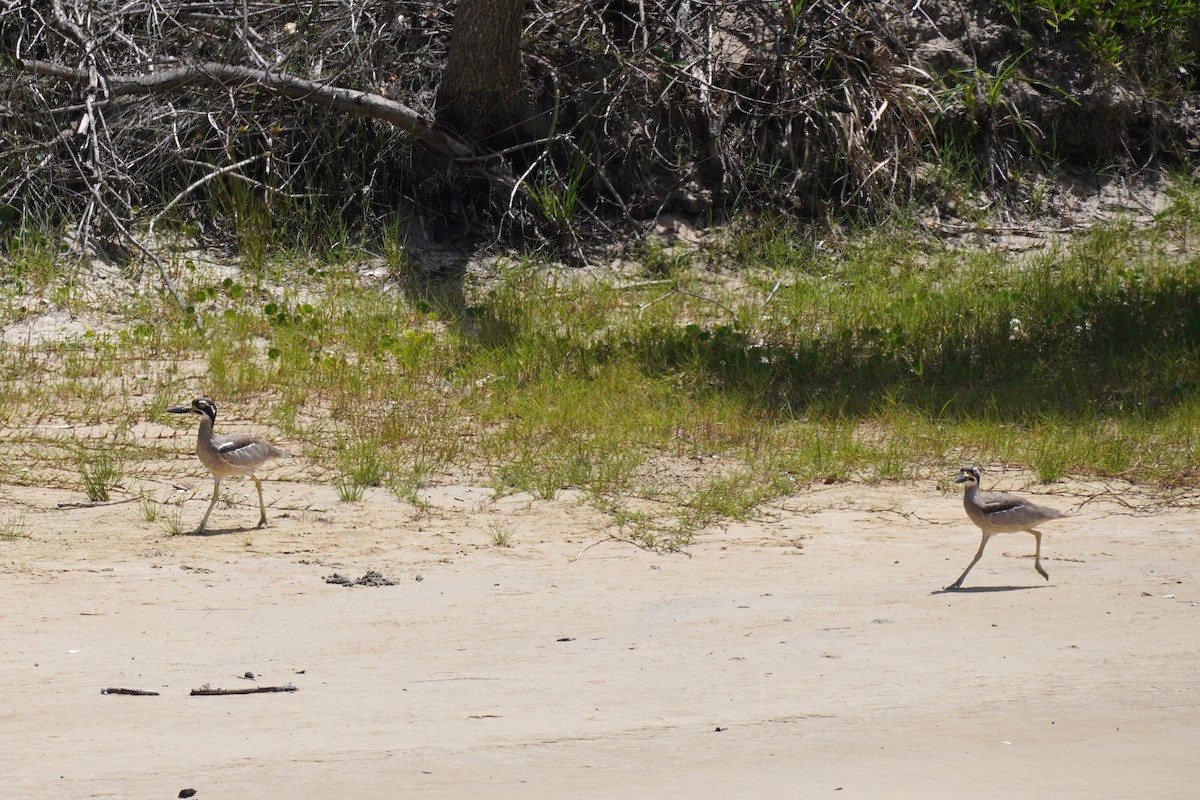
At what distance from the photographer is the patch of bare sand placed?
14.3 ft

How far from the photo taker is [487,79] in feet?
40.4

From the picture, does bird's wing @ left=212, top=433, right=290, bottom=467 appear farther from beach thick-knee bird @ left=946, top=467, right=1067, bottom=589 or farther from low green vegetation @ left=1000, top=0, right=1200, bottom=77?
low green vegetation @ left=1000, top=0, right=1200, bottom=77

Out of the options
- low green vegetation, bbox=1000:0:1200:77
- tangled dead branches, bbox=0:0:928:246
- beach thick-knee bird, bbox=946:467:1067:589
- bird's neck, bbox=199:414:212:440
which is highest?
low green vegetation, bbox=1000:0:1200:77

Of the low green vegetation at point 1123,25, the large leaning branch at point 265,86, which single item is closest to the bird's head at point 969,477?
the large leaning branch at point 265,86

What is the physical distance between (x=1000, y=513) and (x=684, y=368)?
4.28 metres

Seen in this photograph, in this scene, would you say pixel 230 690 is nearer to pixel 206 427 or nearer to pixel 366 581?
pixel 366 581

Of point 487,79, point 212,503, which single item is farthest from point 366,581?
point 487,79

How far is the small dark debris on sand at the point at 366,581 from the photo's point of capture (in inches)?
244

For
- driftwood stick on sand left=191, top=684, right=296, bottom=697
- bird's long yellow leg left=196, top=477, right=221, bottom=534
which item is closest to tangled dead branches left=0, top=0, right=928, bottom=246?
bird's long yellow leg left=196, top=477, right=221, bottom=534

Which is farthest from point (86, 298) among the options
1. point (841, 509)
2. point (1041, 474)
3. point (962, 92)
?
point (962, 92)

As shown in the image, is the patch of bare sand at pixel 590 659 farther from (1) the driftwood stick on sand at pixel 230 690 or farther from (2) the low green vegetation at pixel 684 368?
(2) the low green vegetation at pixel 684 368

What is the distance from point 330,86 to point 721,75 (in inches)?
142

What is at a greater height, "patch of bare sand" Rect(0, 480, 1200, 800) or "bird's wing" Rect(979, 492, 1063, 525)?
"bird's wing" Rect(979, 492, 1063, 525)

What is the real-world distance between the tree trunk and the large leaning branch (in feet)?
1.16
